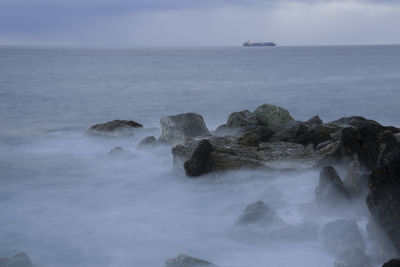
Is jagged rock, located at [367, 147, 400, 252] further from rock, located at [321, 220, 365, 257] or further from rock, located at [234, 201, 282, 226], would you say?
rock, located at [234, 201, 282, 226]

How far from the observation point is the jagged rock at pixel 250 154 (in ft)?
28.9

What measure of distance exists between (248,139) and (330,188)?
9.52 feet

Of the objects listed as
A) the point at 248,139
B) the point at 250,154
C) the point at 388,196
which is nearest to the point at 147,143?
the point at 248,139

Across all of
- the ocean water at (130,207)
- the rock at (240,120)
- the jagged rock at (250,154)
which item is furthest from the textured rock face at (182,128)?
the jagged rock at (250,154)

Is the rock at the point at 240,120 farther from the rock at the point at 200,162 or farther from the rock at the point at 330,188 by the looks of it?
the rock at the point at 330,188

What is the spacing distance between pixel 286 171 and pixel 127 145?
5754 millimetres

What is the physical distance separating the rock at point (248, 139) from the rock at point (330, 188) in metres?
2.60

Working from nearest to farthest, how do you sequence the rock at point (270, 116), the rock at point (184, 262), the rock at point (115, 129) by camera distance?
the rock at point (184, 262) < the rock at point (270, 116) < the rock at point (115, 129)

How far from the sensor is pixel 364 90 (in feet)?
103

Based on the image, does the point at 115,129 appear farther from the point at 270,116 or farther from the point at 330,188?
the point at 330,188

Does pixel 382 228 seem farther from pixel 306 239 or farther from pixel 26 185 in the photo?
pixel 26 185

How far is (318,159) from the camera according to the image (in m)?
8.73

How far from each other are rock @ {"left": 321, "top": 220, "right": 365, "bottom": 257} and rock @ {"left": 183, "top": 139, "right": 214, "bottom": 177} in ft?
10.3

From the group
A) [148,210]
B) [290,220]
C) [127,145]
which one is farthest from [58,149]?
[290,220]
